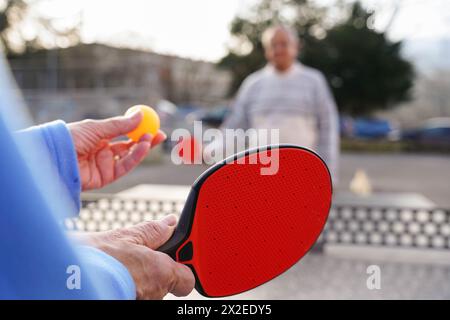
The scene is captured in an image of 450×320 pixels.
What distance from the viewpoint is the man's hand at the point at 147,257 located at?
438 millimetres

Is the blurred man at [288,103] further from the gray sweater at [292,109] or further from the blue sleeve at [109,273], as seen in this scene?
the blue sleeve at [109,273]

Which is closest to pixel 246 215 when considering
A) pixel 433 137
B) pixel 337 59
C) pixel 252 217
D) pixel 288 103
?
pixel 252 217

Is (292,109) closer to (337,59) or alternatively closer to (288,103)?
(288,103)

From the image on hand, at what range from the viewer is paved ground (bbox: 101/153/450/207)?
23.1ft

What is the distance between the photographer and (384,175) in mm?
9375

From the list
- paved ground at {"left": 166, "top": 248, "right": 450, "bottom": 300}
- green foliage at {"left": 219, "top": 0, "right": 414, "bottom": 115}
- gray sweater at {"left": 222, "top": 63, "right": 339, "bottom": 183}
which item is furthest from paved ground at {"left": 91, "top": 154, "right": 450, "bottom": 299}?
green foliage at {"left": 219, "top": 0, "right": 414, "bottom": 115}

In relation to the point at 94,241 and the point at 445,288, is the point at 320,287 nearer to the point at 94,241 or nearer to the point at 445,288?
the point at 445,288

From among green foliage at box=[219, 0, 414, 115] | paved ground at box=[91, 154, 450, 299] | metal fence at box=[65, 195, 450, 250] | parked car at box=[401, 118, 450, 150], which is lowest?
parked car at box=[401, 118, 450, 150]

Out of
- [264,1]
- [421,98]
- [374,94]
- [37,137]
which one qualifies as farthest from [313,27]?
[37,137]

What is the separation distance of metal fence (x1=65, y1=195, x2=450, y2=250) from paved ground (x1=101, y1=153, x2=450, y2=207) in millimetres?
1552

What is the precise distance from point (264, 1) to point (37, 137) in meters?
17.4

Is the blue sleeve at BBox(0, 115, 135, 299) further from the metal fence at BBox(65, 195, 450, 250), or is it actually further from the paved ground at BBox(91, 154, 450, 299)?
the metal fence at BBox(65, 195, 450, 250)

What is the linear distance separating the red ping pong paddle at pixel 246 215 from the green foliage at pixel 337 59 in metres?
16.2

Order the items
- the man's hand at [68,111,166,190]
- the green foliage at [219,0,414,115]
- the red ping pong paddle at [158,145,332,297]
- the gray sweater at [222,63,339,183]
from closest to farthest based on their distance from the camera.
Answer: the red ping pong paddle at [158,145,332,297] → the man's hand at [68,111,166,190] → the gray sweater at [222,63,339,183] → the green foliage at [219,0,414,115]
